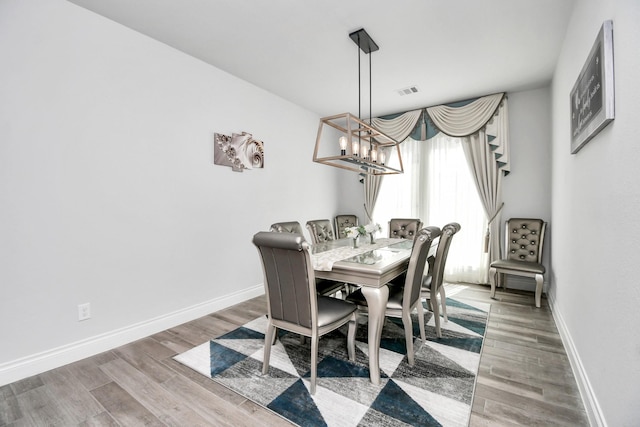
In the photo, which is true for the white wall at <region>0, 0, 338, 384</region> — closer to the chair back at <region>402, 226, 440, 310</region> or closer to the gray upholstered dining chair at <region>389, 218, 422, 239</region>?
the gray upholstered dining chair at <region>389, 218, 422, 239</region>

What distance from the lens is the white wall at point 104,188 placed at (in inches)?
74.7

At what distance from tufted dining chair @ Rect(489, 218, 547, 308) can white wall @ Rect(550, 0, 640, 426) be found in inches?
44.5

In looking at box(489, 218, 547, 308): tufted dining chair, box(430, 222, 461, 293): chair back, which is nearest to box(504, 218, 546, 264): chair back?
box(489, 218, 547, 308): tufted dining chair

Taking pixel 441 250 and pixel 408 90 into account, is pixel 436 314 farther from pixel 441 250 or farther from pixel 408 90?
pixel 408 90

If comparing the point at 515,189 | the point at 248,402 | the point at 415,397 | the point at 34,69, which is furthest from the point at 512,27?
the point at 34,69

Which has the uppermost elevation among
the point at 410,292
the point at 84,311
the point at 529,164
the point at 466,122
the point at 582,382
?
the point at 466,122

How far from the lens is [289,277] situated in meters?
1.71

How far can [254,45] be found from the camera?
2.69m

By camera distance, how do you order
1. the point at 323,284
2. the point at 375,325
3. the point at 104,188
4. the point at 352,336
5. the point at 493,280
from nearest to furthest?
the point at 375,325
the point at 352,336
the point at 104,188
the point at 323,284
the point at 493,280

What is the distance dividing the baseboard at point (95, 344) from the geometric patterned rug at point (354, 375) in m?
0.58

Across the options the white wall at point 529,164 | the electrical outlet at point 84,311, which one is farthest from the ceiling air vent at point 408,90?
the electrical outlet at point 84,311

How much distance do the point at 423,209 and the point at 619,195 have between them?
325 cm

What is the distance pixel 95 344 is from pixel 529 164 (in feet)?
16.9

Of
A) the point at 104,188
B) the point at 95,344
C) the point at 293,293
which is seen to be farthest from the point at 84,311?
the point at 293,293
